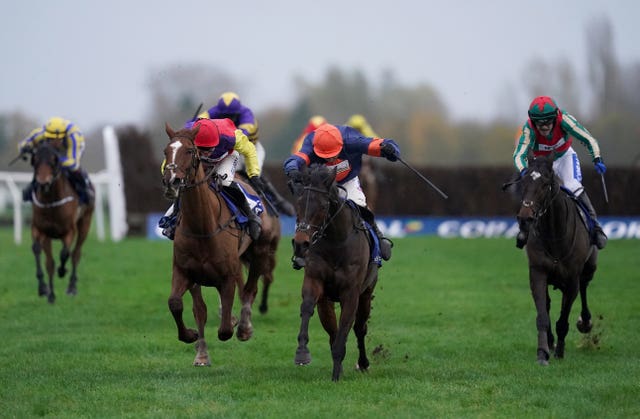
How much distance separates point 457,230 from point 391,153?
1890 cm

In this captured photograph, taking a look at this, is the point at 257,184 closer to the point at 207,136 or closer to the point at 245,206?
the point at 245,206

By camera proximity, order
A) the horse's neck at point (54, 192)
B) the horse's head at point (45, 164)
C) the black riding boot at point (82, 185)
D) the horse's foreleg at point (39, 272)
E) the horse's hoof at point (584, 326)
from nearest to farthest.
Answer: the horse's hoof at point (584, 326) → the horse's head at point (45, 164) → the horse's neck at point (54, 192) → the horse's foreleg at point (39, 272) → the black riding boot at point (82, 185)

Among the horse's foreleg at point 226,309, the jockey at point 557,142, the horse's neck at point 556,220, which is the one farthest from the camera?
the jockey at point 557,142

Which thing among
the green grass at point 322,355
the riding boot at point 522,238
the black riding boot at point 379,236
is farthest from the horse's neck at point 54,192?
the riding boot at point 522,238

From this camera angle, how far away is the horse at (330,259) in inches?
327

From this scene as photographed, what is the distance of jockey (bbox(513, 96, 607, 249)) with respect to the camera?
34.1 ft

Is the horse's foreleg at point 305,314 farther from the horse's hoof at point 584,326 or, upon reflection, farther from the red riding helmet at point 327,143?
the horse's hoof at point 584,326

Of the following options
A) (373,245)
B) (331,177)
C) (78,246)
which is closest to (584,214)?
(373,245)

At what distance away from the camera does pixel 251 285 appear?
11484 millimetres

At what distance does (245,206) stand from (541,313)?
2.84m

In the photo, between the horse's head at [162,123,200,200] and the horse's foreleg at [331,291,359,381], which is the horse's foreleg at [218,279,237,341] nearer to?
the horse's head at [162,123,200,200]

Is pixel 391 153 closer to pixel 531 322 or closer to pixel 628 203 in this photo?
pixel 531 322

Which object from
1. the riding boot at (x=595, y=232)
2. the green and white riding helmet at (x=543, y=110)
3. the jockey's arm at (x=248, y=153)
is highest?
the green and white riding helmet at (x=543, y=110)

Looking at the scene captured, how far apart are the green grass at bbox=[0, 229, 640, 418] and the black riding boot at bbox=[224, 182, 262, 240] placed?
47.3 inches
